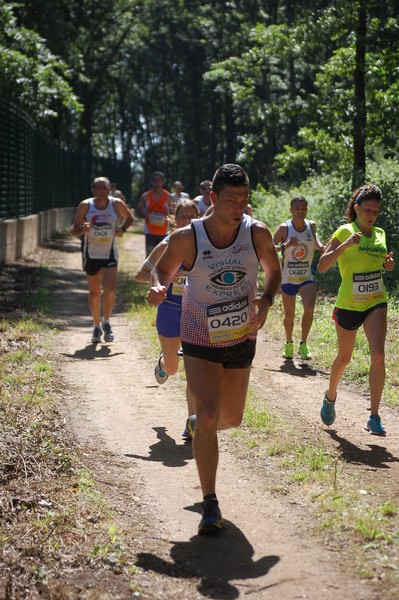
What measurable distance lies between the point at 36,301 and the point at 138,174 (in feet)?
266

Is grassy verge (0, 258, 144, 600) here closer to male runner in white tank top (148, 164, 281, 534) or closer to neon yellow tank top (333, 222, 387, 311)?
male runner in white tank top (148, 164, 281, 534)

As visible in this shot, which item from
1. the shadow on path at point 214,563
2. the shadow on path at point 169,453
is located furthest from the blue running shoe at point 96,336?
the shadow on path at point 214,563

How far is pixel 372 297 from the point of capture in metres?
7.90

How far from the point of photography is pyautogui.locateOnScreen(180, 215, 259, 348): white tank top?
576 centimetres

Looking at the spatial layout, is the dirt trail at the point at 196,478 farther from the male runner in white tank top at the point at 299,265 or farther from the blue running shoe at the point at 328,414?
the male runner in white tank top at the point at 299,265

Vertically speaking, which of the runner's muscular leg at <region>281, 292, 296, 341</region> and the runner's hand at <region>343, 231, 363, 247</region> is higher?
the runner's hand at <region>343, 231, 363, 247</region>

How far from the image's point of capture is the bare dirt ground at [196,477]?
5059mm

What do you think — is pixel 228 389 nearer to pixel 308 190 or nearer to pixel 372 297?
pixel 372 297

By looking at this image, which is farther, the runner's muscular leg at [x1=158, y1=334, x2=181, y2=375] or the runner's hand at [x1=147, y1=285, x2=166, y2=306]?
the runner's muscular leg at [x1=158, y1=334, x2=181, y2=375]

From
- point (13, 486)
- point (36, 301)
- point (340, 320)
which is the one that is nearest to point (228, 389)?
point (13, 486)

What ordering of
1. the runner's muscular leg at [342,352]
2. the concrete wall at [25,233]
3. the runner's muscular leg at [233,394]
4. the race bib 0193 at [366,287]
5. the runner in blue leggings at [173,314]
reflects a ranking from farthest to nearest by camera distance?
1. the concrete wall at [25,233]
2. the runner in blue leggings at [173,314]
3. the runner's muscular leg at [342,352]
4. the race bib 0193 at [366,287]
5. the runner's muscular leg at [233,394]

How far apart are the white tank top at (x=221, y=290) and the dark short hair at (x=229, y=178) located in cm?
25

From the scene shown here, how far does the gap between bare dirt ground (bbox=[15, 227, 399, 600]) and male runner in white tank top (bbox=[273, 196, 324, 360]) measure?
394 millimetres

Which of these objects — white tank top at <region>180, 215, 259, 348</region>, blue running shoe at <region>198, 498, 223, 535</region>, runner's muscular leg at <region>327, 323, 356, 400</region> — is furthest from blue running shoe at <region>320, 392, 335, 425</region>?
blue running shoe at <region>198, 498, 223, 535</region>
